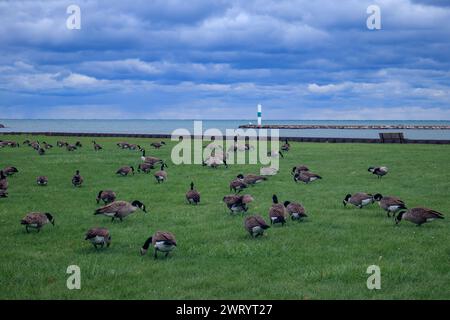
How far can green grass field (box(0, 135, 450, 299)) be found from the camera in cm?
1227

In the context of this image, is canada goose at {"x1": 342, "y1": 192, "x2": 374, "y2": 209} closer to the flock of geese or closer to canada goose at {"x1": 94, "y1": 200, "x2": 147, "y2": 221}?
the flock of geese

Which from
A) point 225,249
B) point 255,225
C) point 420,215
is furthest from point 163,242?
point 420,215

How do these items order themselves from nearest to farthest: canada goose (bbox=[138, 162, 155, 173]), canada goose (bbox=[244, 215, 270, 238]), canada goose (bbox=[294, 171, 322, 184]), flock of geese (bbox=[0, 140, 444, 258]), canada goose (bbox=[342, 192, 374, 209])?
flock of geese (bbox=[0, 140, 444, 258]), canada goose (bbox=[244, 215, 270, 238]), canada goose (bbox=[342, 192, 374, 209]), canada goose (bbox=[294, 171, 322, 184]), canada goose (bbox=[138, 162, 155, 173])

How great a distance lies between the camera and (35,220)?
1828 centimetres

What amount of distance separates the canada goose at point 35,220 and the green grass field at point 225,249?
1.51 ft

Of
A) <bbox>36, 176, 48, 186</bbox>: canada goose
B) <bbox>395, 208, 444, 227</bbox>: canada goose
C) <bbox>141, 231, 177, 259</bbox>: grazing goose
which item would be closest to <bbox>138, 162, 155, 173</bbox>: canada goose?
<bbox>36, 176, 48, 186</bbox>: canada goose

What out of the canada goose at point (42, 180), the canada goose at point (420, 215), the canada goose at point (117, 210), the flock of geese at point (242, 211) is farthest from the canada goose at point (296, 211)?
the canada goose at point (42, 180)

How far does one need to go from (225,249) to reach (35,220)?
23.9ft

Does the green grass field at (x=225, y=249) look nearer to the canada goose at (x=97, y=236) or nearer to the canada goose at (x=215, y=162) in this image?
the canada goose at (x=97, y=236)

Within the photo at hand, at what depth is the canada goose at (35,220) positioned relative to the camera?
18.2m

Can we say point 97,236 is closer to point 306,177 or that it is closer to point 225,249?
point 225,249

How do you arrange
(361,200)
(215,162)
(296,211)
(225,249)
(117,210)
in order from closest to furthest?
1. (225,249)
2. (296,211)
3. (117,210)
4. (361,200)
5. (215,162)

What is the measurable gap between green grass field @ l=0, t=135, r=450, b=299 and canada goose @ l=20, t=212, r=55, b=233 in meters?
0.46
